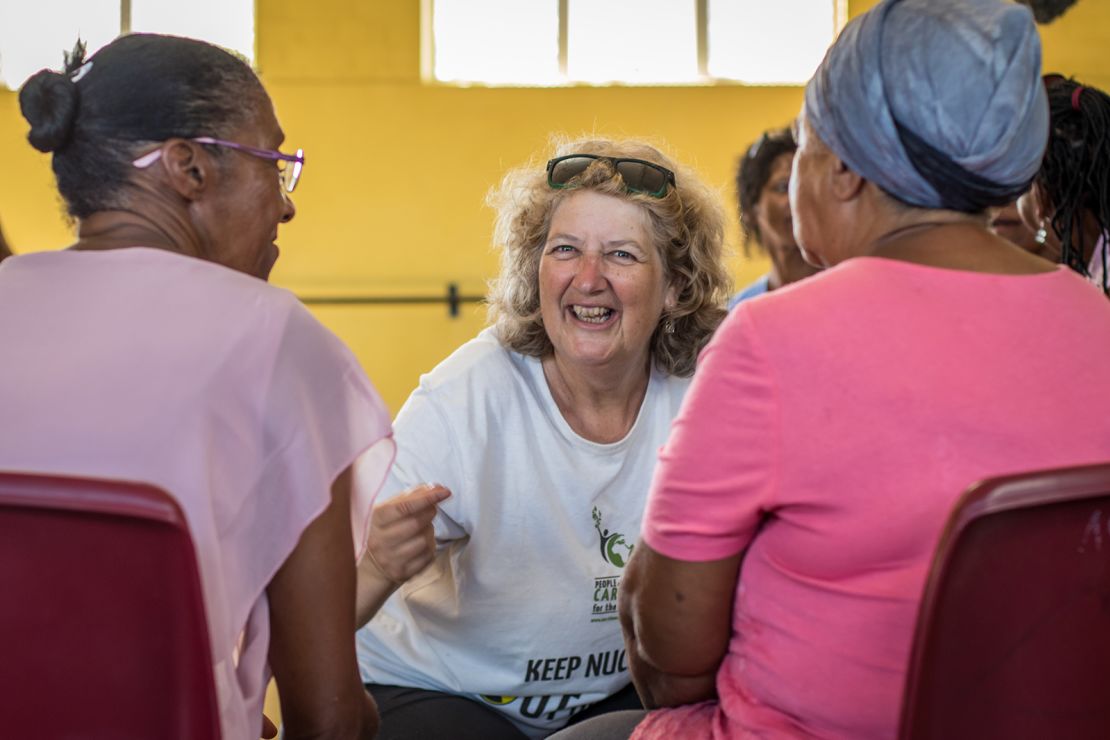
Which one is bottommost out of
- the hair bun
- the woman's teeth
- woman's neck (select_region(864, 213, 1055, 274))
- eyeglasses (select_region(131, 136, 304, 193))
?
the woman's teeth

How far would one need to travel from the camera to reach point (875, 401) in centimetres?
104

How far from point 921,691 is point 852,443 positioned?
0.23 meters

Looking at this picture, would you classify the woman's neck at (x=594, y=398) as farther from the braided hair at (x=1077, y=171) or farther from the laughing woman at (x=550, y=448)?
the braided hair at (x=1077, y=171)

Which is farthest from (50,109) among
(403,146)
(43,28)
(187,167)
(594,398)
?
(43,28)

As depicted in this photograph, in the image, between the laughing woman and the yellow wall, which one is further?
the yellow wall

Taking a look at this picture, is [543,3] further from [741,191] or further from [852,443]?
[852,443]

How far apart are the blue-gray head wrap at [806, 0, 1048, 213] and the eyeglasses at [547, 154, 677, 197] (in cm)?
92

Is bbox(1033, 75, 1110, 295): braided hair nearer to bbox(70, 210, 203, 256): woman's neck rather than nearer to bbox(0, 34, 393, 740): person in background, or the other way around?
bbox(0, 34, 393, 740): person in background

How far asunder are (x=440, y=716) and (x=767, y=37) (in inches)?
275

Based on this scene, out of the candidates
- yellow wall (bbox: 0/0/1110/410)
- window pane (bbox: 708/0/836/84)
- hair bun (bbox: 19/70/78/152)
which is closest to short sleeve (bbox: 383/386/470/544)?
hair bun (bbox: 19/70/78/152)

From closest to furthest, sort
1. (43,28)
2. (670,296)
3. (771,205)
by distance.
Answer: (670,296) < (771,205) < (43,28)

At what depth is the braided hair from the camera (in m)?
2.25

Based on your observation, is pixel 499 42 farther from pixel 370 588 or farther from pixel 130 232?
pixel 130 232

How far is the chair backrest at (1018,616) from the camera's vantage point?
0.89 meters
